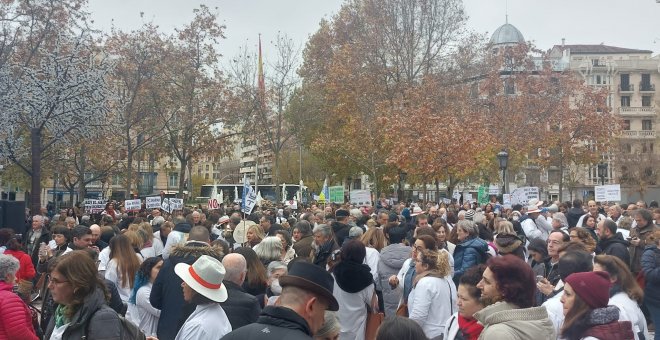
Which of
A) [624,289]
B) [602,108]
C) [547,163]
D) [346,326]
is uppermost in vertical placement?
[602,108]

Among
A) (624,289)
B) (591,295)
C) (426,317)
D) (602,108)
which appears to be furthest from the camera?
(602,108)

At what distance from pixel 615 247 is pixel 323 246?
3.66 meters

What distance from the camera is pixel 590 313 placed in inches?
183

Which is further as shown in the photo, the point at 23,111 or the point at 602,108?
the point at 602,108

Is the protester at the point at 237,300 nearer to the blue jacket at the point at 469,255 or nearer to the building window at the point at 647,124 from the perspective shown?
the blue jacket at the point at 469,255

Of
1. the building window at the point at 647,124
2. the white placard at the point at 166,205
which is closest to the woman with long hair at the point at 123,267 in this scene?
the white placard at the point at 166,205

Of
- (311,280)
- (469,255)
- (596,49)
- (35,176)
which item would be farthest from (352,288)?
(596,49)

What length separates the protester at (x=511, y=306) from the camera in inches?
152

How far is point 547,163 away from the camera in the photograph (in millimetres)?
43031

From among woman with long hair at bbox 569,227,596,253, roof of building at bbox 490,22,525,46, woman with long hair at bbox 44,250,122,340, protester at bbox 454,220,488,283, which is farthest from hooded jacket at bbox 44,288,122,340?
roof of building at bbox 490,22,525,46

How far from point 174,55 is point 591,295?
Answer: 31.1 metres

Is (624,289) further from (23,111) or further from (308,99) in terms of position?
(308,99)

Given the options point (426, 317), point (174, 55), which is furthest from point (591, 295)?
point (174, 55)

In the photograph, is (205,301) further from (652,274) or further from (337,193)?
(337,193)
